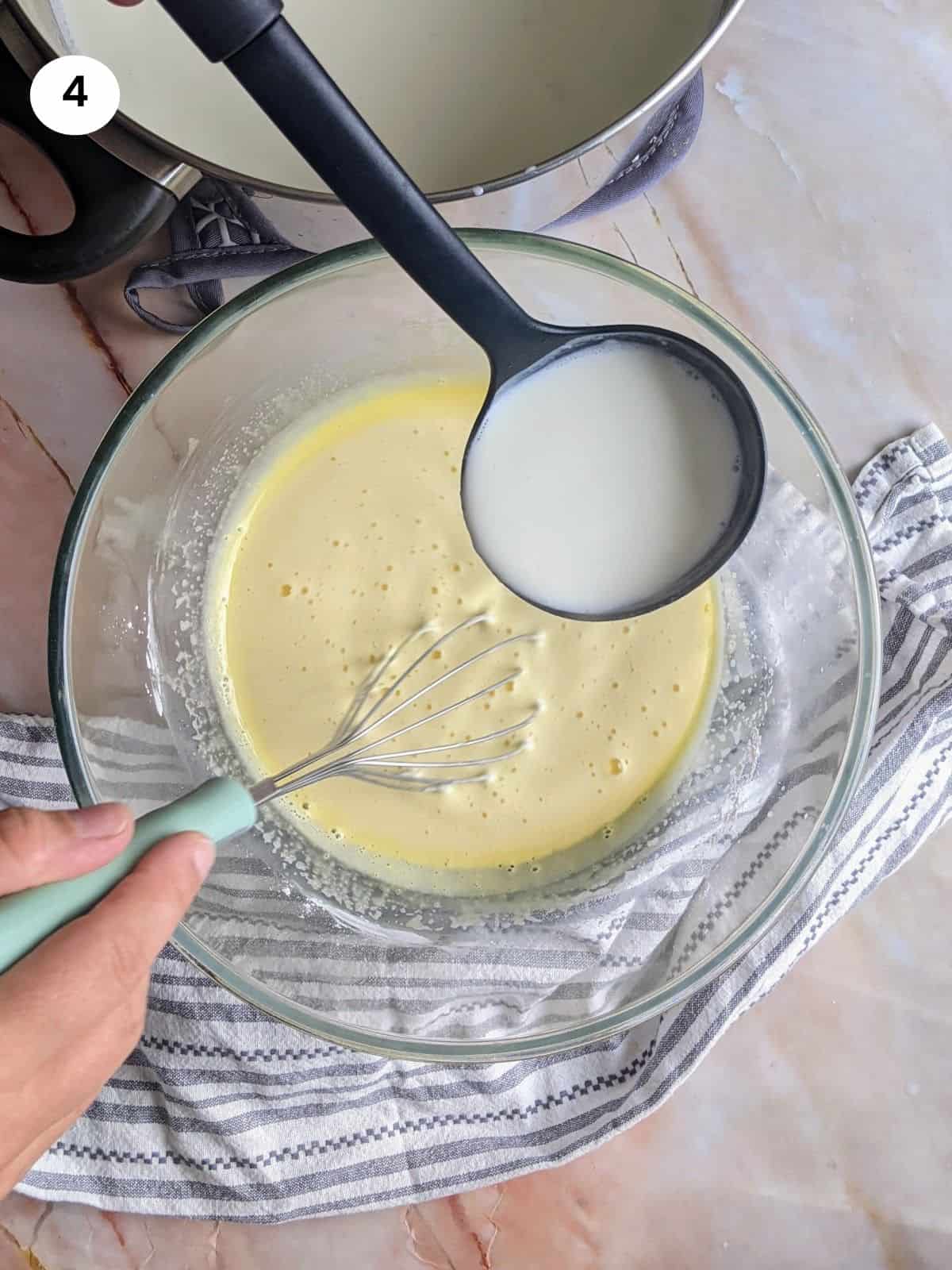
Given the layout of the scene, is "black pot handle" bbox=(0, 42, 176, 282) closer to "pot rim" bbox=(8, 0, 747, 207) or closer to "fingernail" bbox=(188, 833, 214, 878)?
"pot rim" bbox=(8, 0, 747, 207)

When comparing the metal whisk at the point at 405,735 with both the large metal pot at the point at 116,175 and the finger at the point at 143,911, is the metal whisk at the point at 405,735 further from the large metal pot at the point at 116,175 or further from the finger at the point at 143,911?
the large metal pot at the point at 116,175

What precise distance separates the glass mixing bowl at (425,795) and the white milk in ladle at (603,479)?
0.03 metres

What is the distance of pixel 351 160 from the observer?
0.58 meters

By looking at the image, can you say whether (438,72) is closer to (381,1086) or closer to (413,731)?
(413,731)

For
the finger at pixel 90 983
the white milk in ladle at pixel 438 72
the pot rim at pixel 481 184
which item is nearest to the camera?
the finger at pixel 90 983

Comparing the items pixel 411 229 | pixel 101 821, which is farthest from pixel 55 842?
pixel 411 229

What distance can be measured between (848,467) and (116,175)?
605mm

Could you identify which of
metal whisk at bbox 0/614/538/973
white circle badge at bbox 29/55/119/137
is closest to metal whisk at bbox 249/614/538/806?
metal whisk at bbox 0/614/538/973

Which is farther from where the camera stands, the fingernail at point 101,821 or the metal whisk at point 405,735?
the metal whisk at point 405,735

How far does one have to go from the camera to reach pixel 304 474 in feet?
3.01

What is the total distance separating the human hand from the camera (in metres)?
0.53

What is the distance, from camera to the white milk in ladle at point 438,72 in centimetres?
76

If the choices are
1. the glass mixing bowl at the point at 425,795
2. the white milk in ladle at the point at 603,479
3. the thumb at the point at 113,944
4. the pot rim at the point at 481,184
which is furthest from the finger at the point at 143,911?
the pot rim at the point at 481,184

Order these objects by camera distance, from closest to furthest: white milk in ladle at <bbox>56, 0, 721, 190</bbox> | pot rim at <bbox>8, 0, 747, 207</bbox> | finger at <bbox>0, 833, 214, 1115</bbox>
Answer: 1. finger at <bbox>0, 833, 214, 1115</bbox>
2. pot rim at <bbox>8, 0, 747, 207</bbox>
3. white milk in ladle at <bbox>56, 0, 721, 190</bbox>
